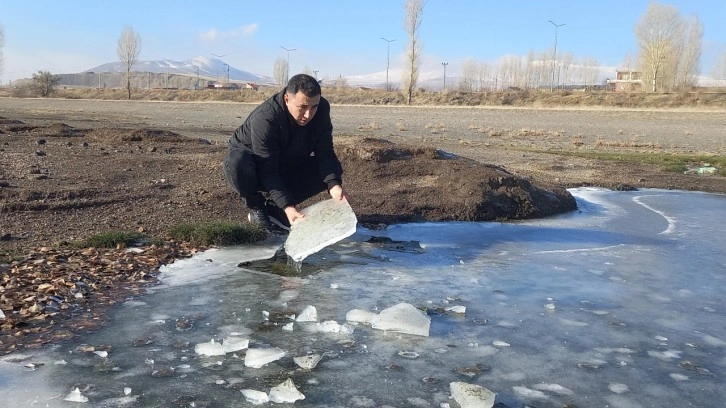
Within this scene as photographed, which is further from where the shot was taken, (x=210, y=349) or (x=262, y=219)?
(x=262, y=219)

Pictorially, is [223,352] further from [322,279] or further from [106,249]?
[106,249]

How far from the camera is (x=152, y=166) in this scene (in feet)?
32.1

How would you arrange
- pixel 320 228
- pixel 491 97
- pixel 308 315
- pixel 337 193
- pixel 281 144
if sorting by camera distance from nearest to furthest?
pixel 308 315
pixel 320 228
pixel 337 193
pixel 281 144
pixel 491 97

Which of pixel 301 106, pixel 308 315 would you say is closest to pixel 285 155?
pixel 301 106

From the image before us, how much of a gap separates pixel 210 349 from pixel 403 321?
98 centimetres

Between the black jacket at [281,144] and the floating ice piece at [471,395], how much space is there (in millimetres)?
2285

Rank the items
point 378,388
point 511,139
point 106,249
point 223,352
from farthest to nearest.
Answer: point 511,139, point 106,249, point 223,352, point 378,388

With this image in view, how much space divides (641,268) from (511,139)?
20.4 meters

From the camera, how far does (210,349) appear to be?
313 cm

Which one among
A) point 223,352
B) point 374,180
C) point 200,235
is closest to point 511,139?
point 374,180

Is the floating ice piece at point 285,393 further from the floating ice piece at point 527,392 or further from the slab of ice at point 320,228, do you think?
the slab of ice at point 320,228

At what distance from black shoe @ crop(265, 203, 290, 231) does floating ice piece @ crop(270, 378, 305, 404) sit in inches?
117

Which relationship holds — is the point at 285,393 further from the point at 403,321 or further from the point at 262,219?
the point at 262,219

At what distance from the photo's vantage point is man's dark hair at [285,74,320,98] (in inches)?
183
